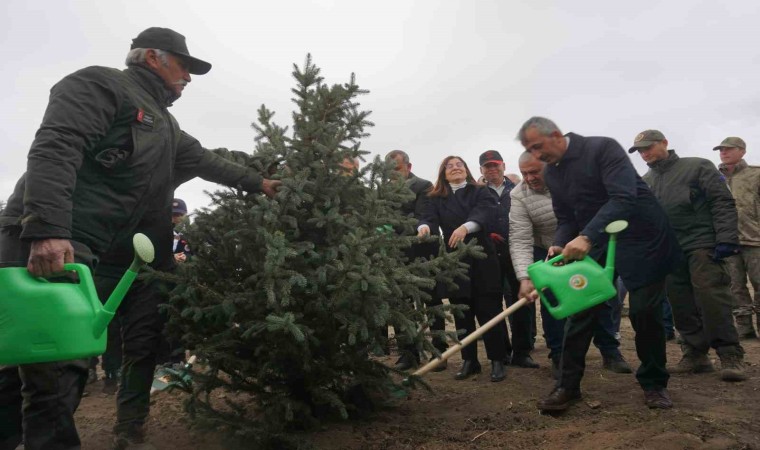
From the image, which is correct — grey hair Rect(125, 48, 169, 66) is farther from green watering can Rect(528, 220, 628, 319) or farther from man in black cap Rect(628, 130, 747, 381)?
man in black cap Rect(628, 130, 747, 381)

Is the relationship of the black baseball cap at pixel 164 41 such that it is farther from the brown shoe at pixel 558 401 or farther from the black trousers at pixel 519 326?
the black trousers at pixel 519 326

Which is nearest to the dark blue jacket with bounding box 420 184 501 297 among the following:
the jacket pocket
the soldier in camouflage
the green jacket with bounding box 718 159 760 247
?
the jacket pocket

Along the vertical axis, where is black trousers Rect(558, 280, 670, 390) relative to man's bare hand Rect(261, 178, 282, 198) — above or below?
below

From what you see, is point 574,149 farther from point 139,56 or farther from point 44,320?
point 44,320

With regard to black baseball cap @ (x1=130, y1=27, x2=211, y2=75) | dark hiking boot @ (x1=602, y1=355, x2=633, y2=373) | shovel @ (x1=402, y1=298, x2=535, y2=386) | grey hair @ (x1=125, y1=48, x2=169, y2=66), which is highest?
black baseball cap @ (x1=130, y1=27, x2=211, y2=75)

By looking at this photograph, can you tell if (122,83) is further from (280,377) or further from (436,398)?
(436,398)

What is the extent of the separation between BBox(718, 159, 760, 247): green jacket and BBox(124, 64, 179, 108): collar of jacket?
6277 millimetres

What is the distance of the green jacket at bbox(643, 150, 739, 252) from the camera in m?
4.65

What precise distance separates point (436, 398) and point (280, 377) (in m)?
1.39

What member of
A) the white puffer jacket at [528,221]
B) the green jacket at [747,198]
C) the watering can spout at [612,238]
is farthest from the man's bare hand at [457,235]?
the green jacket at [747,198]

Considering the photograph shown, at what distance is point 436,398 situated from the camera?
409 cm

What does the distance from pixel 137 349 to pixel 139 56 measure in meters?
1.68

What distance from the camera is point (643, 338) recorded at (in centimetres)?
367

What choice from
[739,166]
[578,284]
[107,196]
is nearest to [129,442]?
[107,196]
